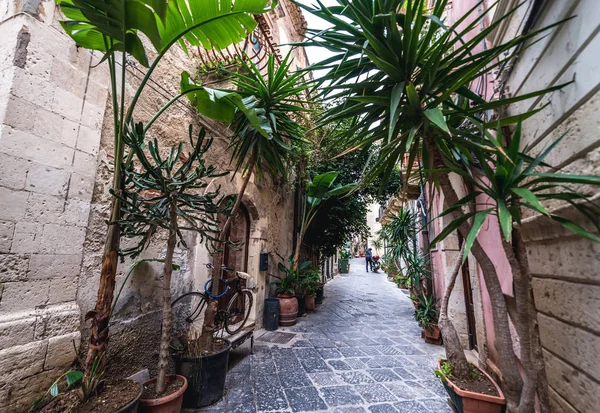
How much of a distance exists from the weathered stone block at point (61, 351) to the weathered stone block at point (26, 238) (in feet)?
2.28

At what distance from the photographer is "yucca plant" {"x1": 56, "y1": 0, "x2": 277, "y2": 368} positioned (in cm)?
149

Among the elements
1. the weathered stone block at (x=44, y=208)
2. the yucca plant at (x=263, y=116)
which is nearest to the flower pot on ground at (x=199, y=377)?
the yucca plant at (x=263, y=116)

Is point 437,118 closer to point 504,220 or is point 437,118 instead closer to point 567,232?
point 504,220

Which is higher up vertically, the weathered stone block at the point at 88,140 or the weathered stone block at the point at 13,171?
the weathered stone block at the point at 88,140

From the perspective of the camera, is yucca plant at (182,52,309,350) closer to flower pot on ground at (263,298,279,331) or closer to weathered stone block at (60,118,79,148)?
weathered stone block at (60,118,79,148)

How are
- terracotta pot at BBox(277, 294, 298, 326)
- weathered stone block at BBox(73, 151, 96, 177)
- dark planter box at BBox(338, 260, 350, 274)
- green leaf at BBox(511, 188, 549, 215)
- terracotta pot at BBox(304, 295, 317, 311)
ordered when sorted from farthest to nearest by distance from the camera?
dark planter box at BBox(338, 260, 350, 274) → terracotta pot at BBox(304, 295, 317, 311) → terracotta pot at BBox(277, 294, 298, 326) → weathered stone block at BBox(73, 151, 96, 177) → green leaf at BBox(511, 188, 549, 215)

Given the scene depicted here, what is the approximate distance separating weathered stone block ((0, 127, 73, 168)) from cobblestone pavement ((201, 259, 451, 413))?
2631mm

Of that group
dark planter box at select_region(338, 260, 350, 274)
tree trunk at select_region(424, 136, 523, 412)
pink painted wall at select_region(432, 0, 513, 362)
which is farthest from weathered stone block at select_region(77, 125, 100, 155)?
dark planter box at select_region(338, 260, 350, 274)

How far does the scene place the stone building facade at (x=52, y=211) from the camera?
179cm

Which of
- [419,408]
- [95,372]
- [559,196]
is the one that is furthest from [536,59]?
[95,372]

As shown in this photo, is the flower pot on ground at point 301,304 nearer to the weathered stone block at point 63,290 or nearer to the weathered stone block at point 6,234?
the weathered stone block at point 63,290

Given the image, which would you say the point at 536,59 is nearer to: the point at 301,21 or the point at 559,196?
the point at 559,196

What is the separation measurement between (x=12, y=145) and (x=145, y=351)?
7.13ft

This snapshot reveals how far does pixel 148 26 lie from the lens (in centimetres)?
153
